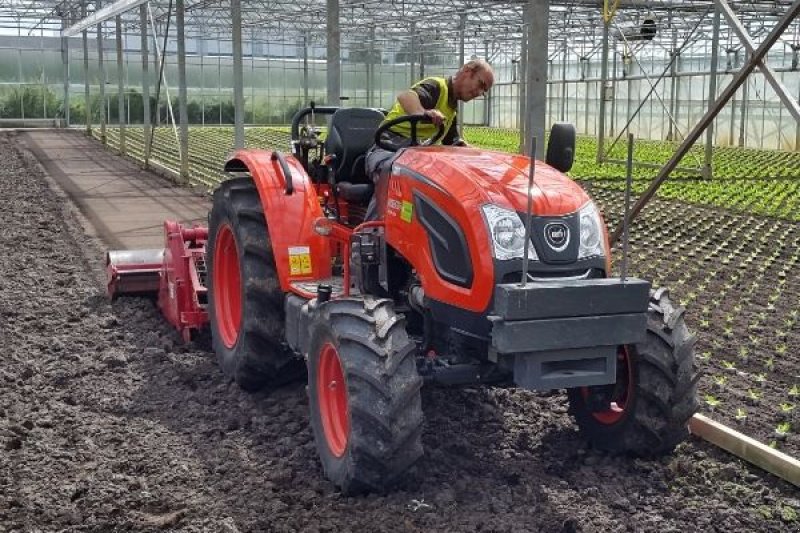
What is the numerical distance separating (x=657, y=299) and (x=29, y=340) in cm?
365

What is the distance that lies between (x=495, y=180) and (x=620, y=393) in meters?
1.01

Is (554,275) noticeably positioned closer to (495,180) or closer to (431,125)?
(495,180)

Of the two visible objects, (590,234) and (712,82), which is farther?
(712,82)

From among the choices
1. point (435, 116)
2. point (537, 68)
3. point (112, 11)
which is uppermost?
point (112, 11)

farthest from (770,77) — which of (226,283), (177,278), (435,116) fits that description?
(177,278)

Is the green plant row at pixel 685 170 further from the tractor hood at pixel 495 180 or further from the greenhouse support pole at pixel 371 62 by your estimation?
the tractor hood at pixel 495 180

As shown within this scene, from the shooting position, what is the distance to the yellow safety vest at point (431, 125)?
4324mm

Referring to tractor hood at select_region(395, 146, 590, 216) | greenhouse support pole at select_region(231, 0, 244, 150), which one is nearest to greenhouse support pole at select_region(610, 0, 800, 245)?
tractor hood at select_region(395, 146, 590, 216)

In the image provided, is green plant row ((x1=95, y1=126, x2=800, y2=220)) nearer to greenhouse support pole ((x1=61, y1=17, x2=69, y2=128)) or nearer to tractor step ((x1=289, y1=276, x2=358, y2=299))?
greenhouse support pole ((x1=61, y1=17, x2=69, y2=128))

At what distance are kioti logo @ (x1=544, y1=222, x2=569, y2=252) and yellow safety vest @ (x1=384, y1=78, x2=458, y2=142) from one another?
108 centimetres

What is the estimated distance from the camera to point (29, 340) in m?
5.66

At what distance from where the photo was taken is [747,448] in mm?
3859

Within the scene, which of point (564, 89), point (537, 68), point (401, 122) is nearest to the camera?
point (401, 122)

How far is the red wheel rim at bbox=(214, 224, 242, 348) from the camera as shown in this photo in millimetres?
5172
